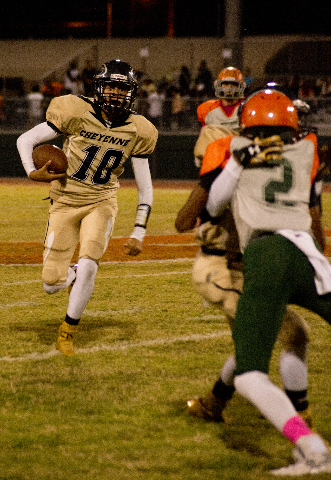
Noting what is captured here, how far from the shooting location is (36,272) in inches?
289

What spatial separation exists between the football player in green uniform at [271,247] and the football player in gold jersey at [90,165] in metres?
1.88

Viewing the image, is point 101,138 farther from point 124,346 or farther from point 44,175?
point 124,346

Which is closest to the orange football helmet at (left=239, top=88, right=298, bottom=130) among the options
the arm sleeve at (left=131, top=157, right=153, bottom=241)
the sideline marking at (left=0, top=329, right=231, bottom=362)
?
the arm sleeve at (left=131, top=157, right=153, bottom=241)

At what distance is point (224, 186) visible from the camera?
2.85 meters

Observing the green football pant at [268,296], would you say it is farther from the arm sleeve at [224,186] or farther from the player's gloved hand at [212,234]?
the player's gloved hand at [212,234]

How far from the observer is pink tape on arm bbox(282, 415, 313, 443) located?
255cm

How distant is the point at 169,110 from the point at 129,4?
939cm

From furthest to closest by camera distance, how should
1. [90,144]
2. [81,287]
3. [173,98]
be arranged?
[173,98]
[90,144]
[81,287]

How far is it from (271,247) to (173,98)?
15.6 meters

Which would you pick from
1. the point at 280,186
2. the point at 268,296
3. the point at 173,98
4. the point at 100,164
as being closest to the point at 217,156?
the point at 280,186

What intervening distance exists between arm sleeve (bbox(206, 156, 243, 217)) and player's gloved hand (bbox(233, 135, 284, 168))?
0.03 m

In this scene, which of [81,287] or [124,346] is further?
[124,346]

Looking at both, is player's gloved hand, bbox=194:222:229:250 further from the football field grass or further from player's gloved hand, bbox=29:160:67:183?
player's gloved hand, bbox=29:160:67:183

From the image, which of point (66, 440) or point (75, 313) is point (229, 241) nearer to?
point (66, 440)
